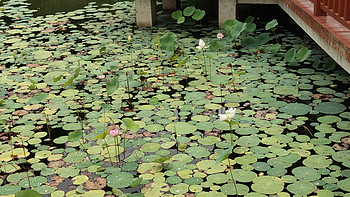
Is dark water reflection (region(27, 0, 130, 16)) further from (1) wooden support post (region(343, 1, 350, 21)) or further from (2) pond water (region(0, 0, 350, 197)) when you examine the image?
(1) wooden support post (region(343, 1, 350, 21))

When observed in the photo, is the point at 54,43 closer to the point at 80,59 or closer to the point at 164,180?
the point at 80,59

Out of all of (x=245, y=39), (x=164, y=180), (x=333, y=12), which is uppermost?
(x=333, y=12)

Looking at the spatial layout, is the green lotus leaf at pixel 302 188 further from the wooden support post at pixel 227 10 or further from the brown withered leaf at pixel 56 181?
the wooden support post at pixel 227 10

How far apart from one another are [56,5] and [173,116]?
13.8ft

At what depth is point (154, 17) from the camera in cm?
567

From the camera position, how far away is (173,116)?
340cm

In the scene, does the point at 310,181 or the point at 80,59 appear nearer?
the point at 310,181

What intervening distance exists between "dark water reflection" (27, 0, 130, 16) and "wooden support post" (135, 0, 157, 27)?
1463 mm

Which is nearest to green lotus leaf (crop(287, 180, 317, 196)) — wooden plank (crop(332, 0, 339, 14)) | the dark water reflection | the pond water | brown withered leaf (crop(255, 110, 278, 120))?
the pond water

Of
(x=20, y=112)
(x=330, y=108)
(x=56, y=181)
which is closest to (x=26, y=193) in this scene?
(x=56, y=181)

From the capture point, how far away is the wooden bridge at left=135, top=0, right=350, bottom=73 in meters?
3.19

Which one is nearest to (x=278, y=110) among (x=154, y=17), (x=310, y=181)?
(x=310, y=181)

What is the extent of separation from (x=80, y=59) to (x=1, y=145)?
1.66m

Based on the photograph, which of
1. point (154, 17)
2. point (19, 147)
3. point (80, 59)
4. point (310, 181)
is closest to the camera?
point (310, 181)
